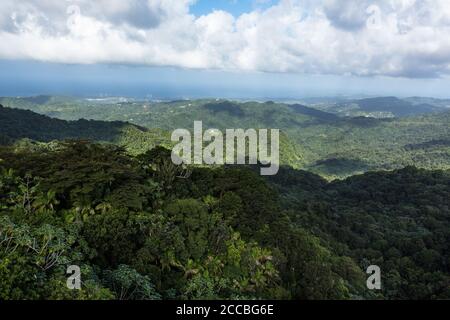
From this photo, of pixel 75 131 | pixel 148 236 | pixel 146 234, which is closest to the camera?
pixel 148 236

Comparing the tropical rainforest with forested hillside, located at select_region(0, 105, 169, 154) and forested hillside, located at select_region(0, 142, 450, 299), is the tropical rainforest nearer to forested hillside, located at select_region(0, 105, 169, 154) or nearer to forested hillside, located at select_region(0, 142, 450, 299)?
forested hillside, located at select_region(0, 142, 450, 299)

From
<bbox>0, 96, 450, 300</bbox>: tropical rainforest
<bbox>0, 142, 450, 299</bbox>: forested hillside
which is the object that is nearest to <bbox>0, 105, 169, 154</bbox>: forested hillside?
<bbox>0, 96, 450, 300</bbox>: tropical rainforest

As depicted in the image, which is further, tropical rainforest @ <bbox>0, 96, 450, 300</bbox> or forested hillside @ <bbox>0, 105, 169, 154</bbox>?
forested hillside @ <bbox>0, 105, 169, 154</bbox>

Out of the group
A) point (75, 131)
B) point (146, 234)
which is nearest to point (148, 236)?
point (146, 234)

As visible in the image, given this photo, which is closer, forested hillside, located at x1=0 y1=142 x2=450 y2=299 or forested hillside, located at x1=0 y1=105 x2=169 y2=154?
forested hillside, located at x1=0 y1=142 x2=450 y2=299

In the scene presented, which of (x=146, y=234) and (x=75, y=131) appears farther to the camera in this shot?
(x=75, y=131)

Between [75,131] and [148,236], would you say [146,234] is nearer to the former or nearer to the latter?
[148,236]

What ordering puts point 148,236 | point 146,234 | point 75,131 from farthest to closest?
1. point 75,131
2. point 146,234
3. point 148,236

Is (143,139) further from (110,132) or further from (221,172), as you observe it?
(221,172)

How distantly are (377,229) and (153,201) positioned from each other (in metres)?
47.2

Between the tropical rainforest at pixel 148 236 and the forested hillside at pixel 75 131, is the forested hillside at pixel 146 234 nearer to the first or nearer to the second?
Result: the tropical rainforest at pixel 148 236

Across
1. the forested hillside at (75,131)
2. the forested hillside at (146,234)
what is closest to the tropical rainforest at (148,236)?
the forested hillside at (146,234)

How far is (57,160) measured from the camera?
2298cm
